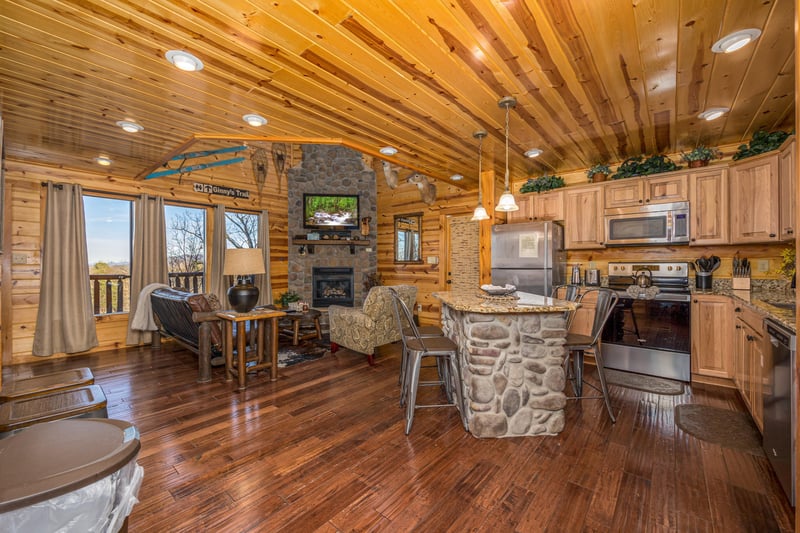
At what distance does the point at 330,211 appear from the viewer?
6.77m

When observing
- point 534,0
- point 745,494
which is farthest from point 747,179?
point 534,0

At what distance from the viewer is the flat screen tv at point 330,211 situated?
22.0 ft

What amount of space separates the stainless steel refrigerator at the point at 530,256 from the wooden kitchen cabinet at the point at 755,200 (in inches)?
64.3

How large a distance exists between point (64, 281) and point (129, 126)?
→ 102 inches

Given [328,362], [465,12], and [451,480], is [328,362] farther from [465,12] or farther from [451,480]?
[465,12]

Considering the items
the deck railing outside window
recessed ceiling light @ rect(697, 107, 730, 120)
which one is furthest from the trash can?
the deck railing outside window

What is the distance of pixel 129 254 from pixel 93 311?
2.90 feet

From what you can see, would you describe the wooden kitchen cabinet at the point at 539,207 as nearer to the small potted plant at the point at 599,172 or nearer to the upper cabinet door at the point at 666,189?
the small potted plant at the point at 599,172

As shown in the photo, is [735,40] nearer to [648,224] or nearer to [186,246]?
[648,224]

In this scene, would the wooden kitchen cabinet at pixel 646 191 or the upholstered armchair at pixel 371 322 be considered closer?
the wooden kitchen cabinet at pixel 646 191

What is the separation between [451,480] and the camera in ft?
6.51

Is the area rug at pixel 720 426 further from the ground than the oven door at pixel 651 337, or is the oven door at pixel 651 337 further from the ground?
the oven door at pixel 651 337

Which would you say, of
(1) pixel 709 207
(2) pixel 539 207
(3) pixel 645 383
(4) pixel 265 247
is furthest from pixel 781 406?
(4) pixel 265 247

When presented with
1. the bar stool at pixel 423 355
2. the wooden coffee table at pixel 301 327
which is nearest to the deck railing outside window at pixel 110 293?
the wooden coffee table at pixel 301 327
